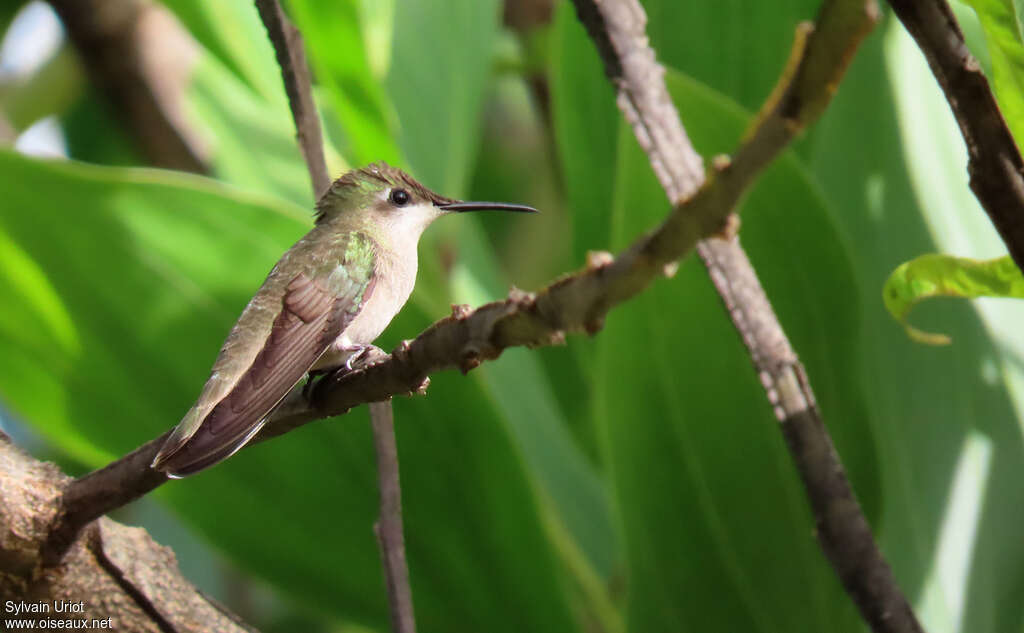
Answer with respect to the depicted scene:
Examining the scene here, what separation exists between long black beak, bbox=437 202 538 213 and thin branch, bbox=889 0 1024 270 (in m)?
0.78

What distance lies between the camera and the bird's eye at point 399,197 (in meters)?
2.01

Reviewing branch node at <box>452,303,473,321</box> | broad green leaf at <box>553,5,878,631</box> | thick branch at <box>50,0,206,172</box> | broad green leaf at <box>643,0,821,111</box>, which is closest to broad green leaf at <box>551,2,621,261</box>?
broad green leaf at <box>643,0,821,111</box>

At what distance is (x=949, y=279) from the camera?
1191 millimetres

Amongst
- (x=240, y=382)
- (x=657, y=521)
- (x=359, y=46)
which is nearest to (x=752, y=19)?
(x=359, y=46)

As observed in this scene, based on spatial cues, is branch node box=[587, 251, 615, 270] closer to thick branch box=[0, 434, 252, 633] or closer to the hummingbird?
the hummingbird

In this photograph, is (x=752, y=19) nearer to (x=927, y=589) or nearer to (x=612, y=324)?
(x=612, y=324)

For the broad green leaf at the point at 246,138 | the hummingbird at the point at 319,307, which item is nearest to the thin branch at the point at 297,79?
the hummingbird at the point at 319,307

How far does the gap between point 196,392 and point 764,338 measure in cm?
95

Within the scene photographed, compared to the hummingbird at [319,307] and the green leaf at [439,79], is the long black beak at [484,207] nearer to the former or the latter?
the hummingbird at [319,307]

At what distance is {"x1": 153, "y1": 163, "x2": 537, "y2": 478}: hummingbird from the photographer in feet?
4.02

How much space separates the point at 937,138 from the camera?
1.85 meters

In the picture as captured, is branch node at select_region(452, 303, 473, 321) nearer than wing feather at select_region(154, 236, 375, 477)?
Yes

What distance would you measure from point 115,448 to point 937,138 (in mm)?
1404

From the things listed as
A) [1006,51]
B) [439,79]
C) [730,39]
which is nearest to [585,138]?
[730,39]
